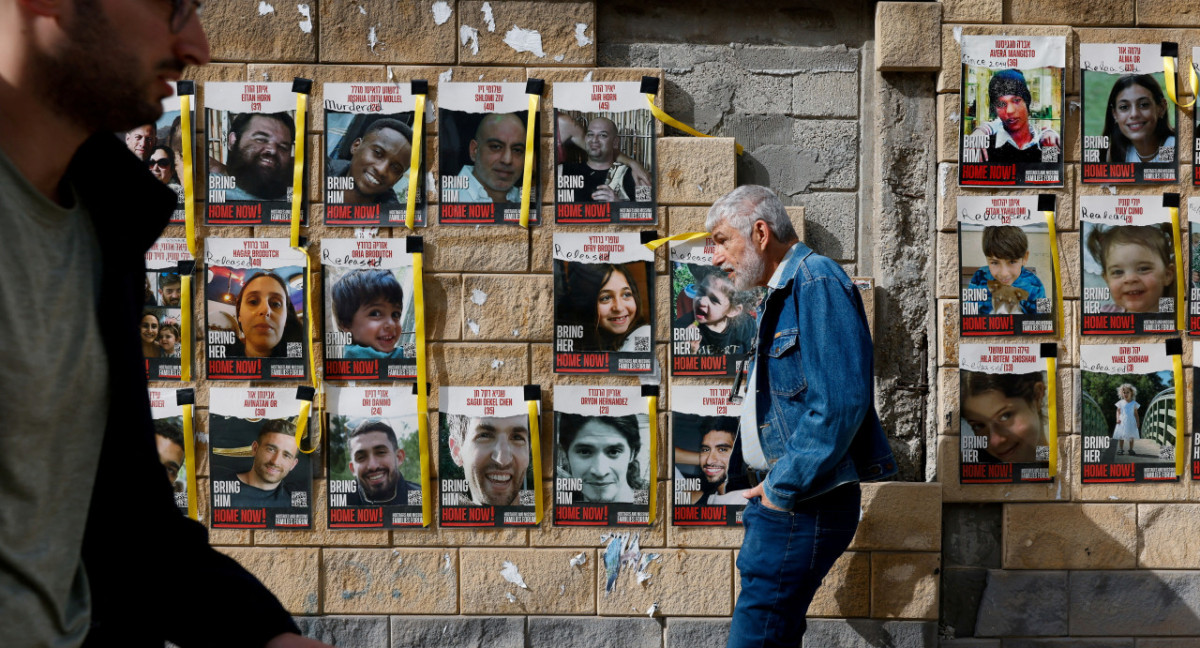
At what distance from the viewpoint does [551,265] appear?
428 cm

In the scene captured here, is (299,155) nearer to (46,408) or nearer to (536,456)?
(536,456)

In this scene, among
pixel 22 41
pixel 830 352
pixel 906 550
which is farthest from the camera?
pixel 906 550

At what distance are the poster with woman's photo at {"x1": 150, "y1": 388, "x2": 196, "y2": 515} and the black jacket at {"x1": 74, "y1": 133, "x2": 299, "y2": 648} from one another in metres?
3.08

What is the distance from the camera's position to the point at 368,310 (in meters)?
A: 4.27

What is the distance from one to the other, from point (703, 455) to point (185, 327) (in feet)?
8.00

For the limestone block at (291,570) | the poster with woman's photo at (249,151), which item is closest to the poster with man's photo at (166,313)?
the poster with woman's photo at (249,151)

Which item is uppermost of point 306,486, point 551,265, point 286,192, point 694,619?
point 286,192

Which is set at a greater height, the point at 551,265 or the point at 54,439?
the point at 551,265

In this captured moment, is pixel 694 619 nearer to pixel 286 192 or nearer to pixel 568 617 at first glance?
pixel 568 617

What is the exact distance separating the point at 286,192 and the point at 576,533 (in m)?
2.05

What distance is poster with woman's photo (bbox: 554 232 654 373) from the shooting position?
14.0ft

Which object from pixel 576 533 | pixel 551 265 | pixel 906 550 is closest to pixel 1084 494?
pixel 906 550

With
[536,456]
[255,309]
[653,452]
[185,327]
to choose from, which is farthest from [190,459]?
[653,452]

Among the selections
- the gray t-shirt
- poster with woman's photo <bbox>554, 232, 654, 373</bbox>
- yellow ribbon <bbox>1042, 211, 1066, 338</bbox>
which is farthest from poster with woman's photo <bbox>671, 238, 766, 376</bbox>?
the gray t-shirt
